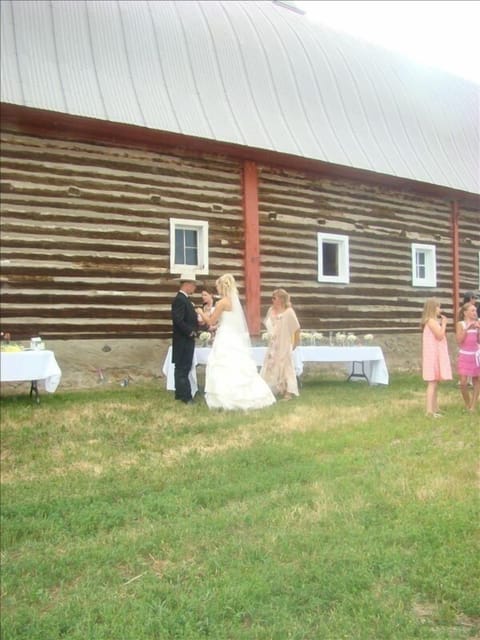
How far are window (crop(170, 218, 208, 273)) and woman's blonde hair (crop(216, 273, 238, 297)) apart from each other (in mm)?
1986

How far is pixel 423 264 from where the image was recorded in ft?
5.07

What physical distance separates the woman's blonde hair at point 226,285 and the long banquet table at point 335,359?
81 centimetres

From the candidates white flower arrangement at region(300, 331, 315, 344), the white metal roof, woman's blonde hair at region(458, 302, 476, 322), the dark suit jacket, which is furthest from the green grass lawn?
the dark suit jacket

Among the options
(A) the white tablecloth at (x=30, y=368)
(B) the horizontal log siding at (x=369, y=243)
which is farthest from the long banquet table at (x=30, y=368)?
(B) the horizontal log siding at (x=369, y=243)

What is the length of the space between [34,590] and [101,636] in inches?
28.7

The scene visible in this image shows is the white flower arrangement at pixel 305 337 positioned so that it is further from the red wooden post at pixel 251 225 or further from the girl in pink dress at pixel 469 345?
the girl in pink dress at pixel 469 345

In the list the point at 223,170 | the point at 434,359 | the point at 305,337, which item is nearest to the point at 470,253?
the point at 434,359

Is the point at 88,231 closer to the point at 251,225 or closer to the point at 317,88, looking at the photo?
the point at 251,225

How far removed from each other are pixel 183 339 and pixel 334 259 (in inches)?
200

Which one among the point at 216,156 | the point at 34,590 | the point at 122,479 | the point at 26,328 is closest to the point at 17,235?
the point at 26,328

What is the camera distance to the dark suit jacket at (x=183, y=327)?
6.77m

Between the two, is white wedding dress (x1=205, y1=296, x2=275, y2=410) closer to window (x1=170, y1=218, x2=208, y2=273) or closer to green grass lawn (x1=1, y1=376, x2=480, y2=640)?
window (x1=170, y1=218, x2=208, y2=273)

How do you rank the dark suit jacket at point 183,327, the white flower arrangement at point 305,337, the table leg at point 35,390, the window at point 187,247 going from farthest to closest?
1. the window at point 187,247
2. the dark suit jacket at point 183,327
3. the table leg at point 35,390
4. the white flower arrangement at point 305,337

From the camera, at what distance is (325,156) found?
2.21 meters
